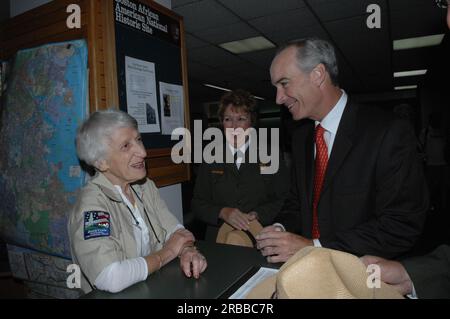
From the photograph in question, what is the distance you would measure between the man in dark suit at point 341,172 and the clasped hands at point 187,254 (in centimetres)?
27

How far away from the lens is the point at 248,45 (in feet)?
20.8

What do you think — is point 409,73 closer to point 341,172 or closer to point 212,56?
point 212,56

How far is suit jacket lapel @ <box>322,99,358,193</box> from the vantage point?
1.57 m

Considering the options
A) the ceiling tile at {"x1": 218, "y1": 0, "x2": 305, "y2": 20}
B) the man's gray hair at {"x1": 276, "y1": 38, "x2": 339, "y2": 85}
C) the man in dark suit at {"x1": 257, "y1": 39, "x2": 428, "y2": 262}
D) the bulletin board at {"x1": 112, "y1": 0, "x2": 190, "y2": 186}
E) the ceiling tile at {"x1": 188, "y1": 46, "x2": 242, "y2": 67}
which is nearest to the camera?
the man in dark suit at {"x1": 257, "y1": 39, "x2": 428, "y2": 262}

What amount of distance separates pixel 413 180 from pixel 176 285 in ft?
3.78

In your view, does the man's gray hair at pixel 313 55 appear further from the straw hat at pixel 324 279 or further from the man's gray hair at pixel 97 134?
the straw hat at pixel 324 279

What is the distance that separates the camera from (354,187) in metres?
1.54

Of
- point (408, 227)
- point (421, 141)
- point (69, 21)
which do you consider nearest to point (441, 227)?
point (421, 141)

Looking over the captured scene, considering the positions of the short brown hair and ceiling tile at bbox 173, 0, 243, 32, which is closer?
the short brown hair

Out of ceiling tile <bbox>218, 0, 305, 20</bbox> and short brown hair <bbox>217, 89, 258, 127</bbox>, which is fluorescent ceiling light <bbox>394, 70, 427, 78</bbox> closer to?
ceiling tile <bbox>218, 0, 305, 20</bbox>

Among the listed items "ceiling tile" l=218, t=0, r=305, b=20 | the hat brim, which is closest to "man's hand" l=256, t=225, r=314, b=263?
the hat brim

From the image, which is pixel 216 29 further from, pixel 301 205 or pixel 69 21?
pixel 301 205

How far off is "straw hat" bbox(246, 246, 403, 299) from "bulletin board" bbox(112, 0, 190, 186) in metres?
1.52

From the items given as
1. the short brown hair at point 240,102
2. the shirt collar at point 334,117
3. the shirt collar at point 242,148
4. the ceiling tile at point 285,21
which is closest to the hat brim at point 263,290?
the shirt collar at point 334,117
